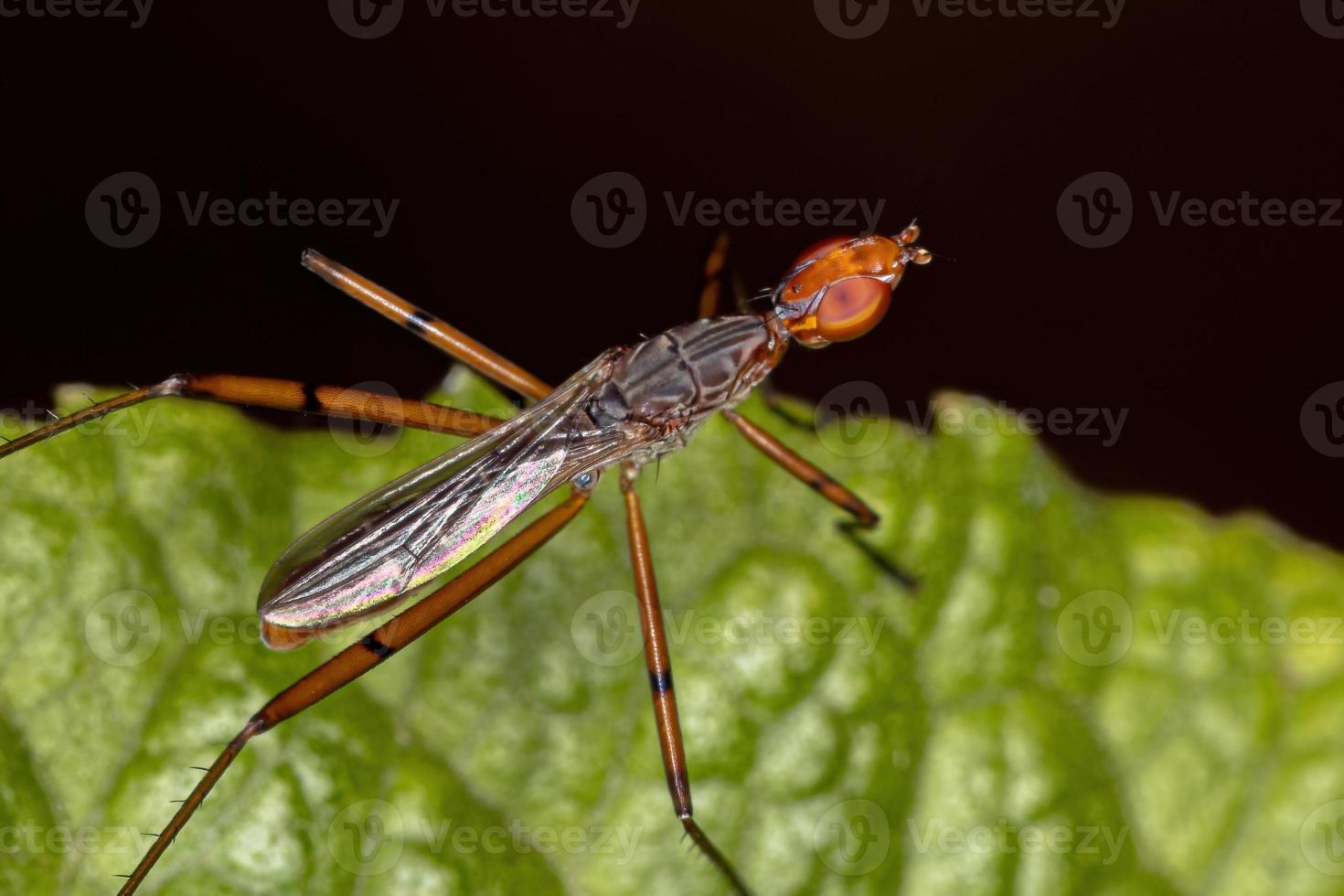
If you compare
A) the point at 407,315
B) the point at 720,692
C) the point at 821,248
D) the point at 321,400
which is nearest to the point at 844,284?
the point at 821,248

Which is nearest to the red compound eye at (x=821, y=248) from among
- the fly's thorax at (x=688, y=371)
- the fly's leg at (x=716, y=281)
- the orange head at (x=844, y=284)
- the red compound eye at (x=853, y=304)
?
the orange head at (x=844, y=284)

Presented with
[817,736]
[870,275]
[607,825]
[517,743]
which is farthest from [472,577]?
[870,275]

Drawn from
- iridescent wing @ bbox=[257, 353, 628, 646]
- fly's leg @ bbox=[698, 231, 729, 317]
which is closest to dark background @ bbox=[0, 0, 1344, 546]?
fly's leg @ bbox=[698, 231, 729, 317]

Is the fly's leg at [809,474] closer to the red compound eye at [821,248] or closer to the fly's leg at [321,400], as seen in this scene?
the red compound eye at [821,248]

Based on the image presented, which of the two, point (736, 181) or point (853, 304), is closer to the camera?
point (853, 304)

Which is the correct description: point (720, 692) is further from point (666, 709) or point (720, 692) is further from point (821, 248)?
point (821, 248)

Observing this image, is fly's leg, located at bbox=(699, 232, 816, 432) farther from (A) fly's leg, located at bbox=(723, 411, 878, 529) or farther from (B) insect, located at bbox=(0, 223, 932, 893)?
(A) fly's leg, located at bbox=(723, 411, 878, 529)
